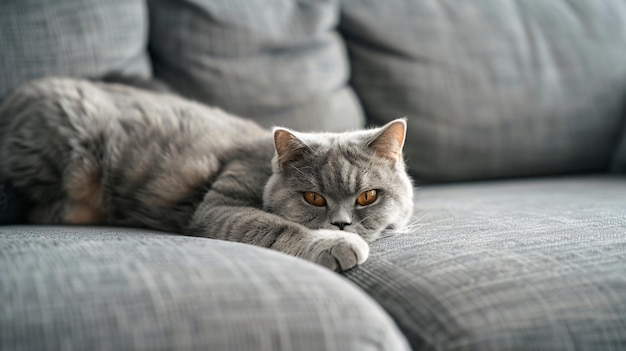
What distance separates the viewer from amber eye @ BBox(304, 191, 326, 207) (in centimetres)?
146

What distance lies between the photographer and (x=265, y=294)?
3.09 ft

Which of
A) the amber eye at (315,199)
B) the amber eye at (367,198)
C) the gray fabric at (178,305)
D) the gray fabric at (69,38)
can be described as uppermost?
the gray fabric at (69,38)

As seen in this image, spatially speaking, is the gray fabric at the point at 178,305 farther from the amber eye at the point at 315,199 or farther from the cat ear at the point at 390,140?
the cat ear at the point at 390,140

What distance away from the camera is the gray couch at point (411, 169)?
91 centimetres

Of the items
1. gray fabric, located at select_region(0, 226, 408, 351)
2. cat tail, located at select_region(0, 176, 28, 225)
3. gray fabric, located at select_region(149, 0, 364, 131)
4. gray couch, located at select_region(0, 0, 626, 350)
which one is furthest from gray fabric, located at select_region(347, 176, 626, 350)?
cat tail, located at select_region(0, 176, 28, 225)

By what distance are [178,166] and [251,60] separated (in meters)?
0.55

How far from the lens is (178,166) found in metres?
1.67

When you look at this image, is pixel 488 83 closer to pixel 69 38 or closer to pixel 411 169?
pixel 411 169

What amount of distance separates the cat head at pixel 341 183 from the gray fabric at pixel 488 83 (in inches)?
27.3

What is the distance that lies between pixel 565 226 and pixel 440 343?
23.9 inches

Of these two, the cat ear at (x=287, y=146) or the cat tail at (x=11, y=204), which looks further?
the cat tail at (x=11, y=204)

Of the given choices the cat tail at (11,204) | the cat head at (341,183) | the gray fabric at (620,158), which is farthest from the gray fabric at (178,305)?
the gray fabric at (620,158)

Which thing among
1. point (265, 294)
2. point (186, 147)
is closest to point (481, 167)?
point (186, 147)

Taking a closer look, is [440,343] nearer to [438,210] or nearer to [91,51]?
[438,210]
